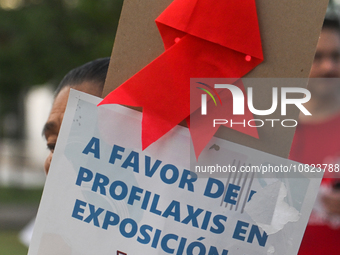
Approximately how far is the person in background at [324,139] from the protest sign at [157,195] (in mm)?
1202

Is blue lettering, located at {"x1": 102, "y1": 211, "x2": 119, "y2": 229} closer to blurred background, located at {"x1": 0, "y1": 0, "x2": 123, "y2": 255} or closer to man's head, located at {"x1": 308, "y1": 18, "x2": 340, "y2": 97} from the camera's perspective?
man's head, located at {"x1": 308, "y1": 18, "x2": 340, "y2": 97}

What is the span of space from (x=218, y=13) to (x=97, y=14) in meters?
7.70

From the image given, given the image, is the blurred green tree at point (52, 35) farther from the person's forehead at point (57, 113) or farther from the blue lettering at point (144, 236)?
→ the blue lettering at point (144, 236)

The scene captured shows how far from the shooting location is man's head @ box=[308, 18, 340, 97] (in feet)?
7.77

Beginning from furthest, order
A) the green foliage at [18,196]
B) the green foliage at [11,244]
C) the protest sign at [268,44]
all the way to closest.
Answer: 1. the green foliage at [18,196]
2. the green foliage at [11,244]
3. the protest sign at [268,44]

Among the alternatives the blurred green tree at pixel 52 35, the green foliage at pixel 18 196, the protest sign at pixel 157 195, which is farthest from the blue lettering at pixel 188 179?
the green foliage at pixel 18 196

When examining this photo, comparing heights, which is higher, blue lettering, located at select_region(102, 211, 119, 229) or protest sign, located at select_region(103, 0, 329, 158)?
protest sign, located at select_region(103, 0, 329, 158)

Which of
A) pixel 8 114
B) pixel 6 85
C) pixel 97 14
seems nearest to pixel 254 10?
pixel 97 14

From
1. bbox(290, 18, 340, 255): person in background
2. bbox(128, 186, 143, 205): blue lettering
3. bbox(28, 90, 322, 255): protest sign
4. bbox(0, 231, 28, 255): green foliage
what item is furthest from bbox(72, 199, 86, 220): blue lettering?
bbox(0, 231, 28, 255): green foliage

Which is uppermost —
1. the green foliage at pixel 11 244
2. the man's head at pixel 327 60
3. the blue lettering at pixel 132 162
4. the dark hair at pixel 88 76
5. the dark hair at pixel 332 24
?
the dark hair at pixel 332 24

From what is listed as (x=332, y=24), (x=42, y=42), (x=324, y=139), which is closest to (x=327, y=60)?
(x=332, y=24)

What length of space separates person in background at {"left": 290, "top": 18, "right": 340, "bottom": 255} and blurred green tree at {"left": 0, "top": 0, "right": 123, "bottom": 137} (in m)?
6.05

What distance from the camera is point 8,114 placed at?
36.0 ft

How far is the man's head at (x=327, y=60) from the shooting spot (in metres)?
2.37
